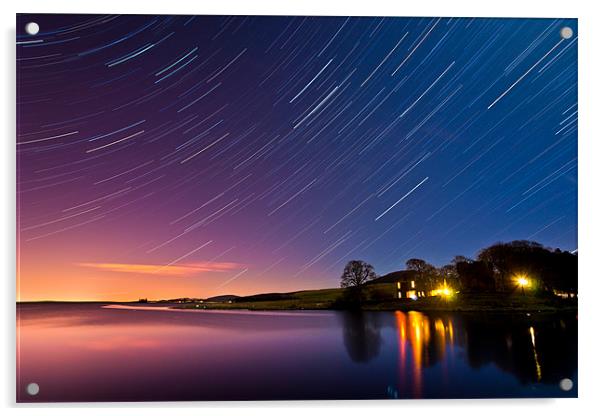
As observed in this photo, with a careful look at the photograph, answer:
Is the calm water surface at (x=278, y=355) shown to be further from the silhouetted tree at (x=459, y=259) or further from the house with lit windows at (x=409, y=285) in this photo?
the silhouetted tree at (x=459, y=259)

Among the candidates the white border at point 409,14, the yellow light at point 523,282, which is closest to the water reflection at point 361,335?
the white border at point 409,14

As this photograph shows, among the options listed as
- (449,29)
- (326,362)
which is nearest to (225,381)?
(326,362)

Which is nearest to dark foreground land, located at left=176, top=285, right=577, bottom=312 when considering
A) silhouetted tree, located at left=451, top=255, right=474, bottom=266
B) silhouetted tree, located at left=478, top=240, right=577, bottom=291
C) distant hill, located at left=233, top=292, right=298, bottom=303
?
distant hill, located at left=233, top=292, right=298, bottom=303

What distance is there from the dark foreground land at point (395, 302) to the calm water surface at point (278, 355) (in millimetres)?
60

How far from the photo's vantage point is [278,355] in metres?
3.65

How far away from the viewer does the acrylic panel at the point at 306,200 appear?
3607 millimetres

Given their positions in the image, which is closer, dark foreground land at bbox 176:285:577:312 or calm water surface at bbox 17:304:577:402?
calm water surface at bbox 17:304:577:402

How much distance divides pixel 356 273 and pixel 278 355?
711 mm

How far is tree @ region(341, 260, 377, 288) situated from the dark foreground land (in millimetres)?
60

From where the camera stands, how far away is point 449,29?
12.2 feet

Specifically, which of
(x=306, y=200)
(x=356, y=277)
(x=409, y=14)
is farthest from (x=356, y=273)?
(x=409, y=14)

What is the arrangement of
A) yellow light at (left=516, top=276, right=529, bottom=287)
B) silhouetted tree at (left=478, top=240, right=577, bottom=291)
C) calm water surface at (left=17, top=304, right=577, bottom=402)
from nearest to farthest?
1. calm water surface at (left=17, top=304, right=577, bottom=402)
2. silhouetted tree at (left=478, top=240, right=577, bottom=291)
3. yellow light at (left=516, top=276, right=529, bottom=287)

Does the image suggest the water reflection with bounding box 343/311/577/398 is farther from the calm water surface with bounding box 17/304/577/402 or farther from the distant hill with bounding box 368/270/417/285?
the distant hill with bounding box 368/270/417/285

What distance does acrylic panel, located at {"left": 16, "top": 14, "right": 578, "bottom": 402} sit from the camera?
3.61 m
